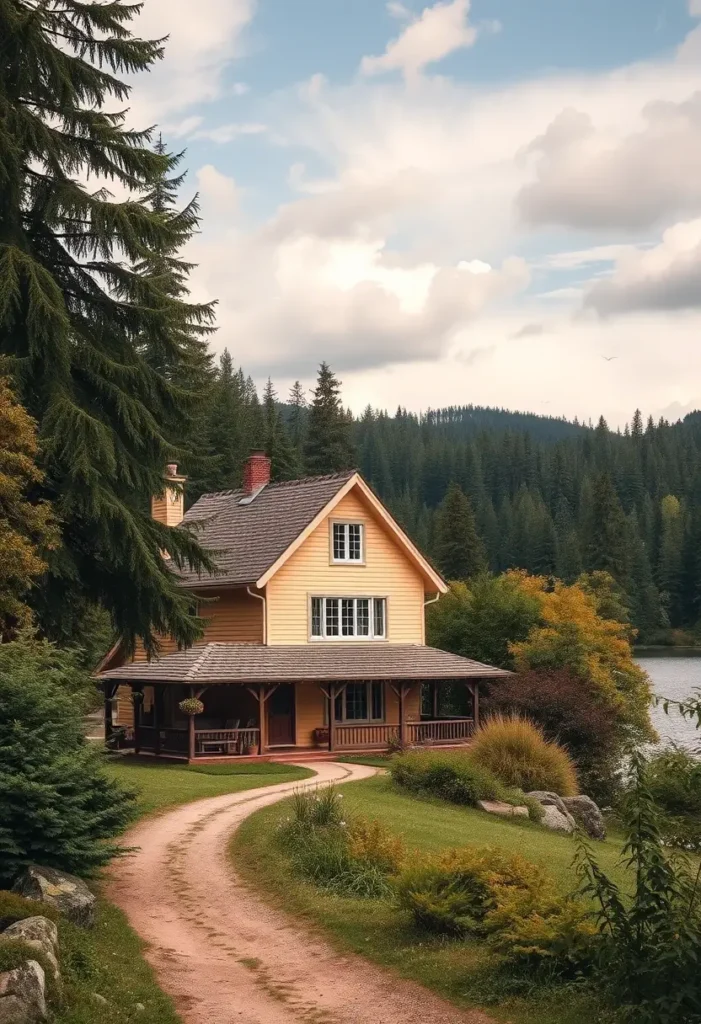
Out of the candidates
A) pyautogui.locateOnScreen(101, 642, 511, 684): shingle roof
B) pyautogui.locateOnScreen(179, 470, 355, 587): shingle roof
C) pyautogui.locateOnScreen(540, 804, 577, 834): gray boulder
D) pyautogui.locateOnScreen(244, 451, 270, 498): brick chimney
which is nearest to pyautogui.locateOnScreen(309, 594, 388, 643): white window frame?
pyautogui.locateOnScreen(101, 642, 511, 684): shingle roof

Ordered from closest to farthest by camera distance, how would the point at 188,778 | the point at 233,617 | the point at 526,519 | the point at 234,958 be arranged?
1. the point at 234,958
2. the point at 188,778
3. the point at 233,617
4. the point at 526,519

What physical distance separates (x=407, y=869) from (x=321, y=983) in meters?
2.18

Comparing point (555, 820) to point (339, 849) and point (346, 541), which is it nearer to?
point (339, 849)

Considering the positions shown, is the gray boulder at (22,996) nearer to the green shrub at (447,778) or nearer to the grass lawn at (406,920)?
the grass lawn at (406,920)

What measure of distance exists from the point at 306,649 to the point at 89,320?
49.7 ft

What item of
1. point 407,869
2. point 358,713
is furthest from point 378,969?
point 358,713

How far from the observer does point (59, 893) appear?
12.9 m

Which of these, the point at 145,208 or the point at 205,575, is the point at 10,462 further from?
the point at 205,575

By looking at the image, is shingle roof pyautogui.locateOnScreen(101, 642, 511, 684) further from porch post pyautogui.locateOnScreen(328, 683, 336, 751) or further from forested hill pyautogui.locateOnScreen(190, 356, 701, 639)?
forested hill pyautogui.locateOnScreen(190, 356, 701, 639)

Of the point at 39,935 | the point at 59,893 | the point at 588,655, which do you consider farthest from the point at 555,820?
the point at 588,655

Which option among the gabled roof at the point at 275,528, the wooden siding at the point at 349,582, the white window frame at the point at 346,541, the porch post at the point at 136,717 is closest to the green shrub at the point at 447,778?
the wooden siding at the point at 349,582

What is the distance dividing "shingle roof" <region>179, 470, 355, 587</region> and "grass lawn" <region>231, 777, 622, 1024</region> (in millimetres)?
12447

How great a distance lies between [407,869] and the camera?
1353 cm

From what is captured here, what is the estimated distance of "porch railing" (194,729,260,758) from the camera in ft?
107
